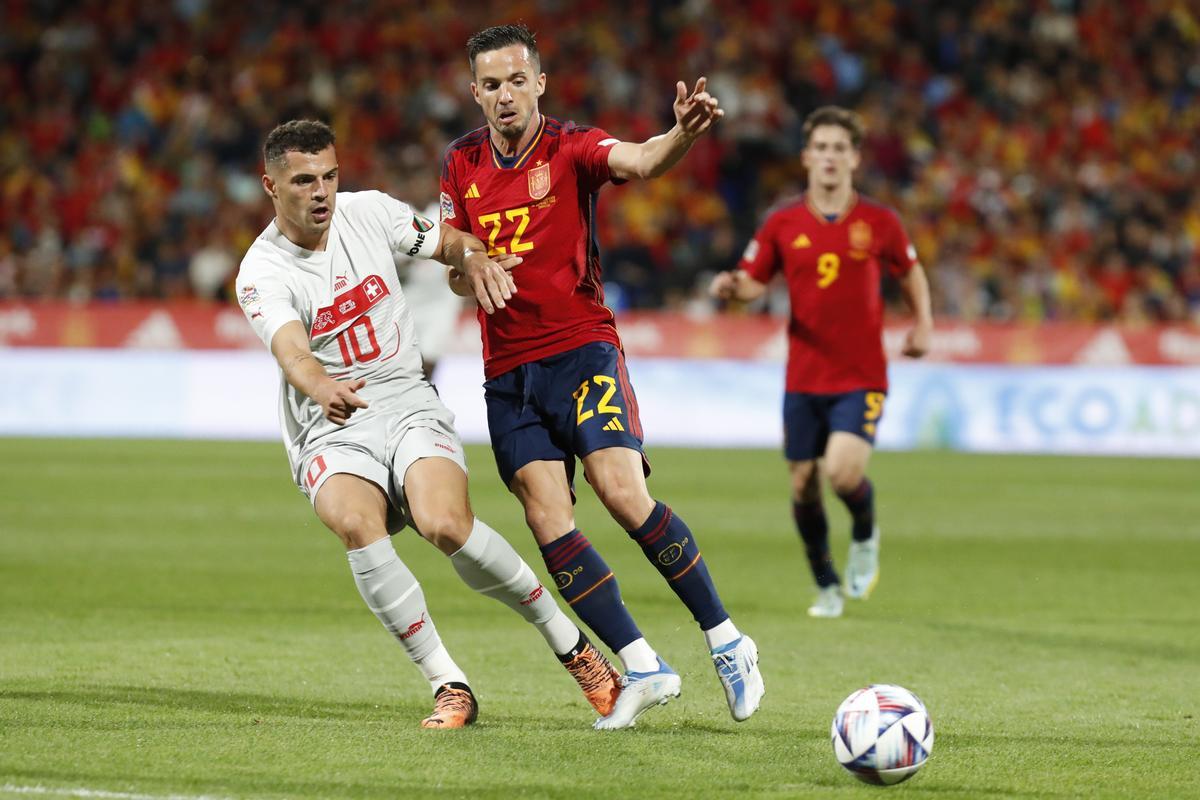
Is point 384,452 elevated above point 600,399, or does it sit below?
below

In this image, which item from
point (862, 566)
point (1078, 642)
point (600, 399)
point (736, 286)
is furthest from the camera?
point (862, 566)

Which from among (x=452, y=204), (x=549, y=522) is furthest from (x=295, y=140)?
(x=549, y=522)

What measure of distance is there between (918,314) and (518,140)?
4.17 meters

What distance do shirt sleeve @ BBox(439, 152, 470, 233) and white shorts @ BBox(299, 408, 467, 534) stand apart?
0.74 metres

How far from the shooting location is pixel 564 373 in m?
6.22

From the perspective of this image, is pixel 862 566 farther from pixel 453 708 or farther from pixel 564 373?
pixel 453 708

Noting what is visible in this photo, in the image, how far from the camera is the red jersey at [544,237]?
246 inches

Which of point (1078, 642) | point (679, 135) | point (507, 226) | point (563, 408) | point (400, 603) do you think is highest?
point (679, 135)

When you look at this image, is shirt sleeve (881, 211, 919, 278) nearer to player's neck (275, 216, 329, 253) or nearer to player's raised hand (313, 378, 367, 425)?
player's neck (275, 216, 329, 253)

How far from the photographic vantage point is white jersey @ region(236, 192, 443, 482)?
6.22 m

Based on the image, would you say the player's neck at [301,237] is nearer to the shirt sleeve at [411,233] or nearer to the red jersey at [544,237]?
the shirt sleeve at [411,233]

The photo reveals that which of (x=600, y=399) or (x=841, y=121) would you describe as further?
(x=841, y=121)

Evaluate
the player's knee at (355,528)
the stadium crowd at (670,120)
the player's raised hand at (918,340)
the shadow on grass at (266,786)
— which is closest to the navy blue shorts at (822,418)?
the player's raised hand at (918,340)

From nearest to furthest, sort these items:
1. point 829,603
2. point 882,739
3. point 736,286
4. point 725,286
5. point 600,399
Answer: point 882,739
point 600,399
point 725,286
point 736,286
point 829,603
